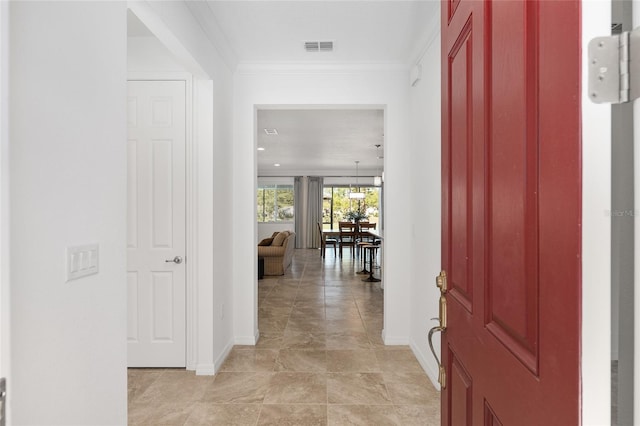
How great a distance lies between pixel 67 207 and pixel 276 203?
1046 cm

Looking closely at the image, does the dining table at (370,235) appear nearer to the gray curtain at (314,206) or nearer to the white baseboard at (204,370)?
the gray curtain at (314,206)

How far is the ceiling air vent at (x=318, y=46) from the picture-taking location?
277cm

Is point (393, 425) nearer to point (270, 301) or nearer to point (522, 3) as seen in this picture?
point (522, 3)

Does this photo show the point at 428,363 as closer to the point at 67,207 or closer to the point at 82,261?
the point at 82,261

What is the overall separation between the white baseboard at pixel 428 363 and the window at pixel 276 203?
883 cm

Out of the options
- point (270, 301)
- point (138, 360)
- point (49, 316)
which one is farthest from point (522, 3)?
point (270, 301)

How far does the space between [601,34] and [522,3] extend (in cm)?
22

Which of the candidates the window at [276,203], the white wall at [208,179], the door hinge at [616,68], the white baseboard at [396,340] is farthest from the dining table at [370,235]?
the door hinge at [616,68]

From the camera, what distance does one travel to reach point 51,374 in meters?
1.05

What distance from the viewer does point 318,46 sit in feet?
9.27

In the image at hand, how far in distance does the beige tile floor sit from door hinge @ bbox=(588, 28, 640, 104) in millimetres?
2135

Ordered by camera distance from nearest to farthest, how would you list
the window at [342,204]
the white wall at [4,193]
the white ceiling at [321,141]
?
the white wall at [4,193] → the white ceiling at [321,141] → the window at [342,204]

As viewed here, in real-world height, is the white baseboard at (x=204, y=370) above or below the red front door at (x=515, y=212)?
below

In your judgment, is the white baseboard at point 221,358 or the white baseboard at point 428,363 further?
the white baseboard at point 221,358
